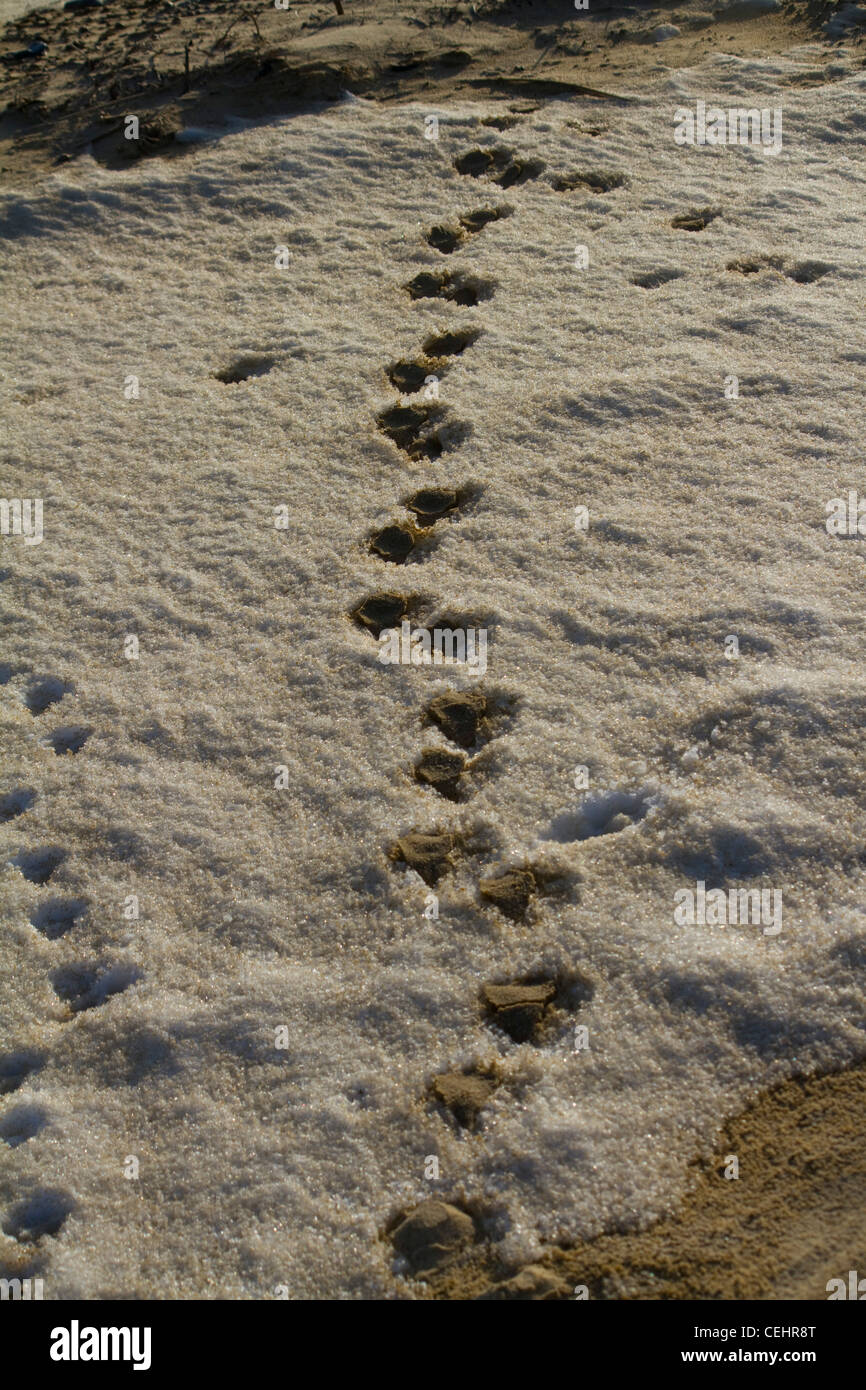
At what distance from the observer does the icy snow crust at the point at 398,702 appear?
2.21 m

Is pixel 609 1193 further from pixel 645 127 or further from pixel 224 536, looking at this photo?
pixel 645 127

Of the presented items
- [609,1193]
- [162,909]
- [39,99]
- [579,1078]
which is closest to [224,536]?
[162,909]

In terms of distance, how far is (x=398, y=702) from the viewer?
310cm

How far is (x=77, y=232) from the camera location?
5242mm

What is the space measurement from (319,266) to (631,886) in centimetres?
360

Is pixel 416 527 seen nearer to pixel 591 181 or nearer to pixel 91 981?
pixel 91 981

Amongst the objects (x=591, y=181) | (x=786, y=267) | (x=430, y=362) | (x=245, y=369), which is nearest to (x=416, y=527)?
(x=430, y=362)

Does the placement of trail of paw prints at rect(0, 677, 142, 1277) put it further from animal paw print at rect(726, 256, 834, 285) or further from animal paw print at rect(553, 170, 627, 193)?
animal paw print at rect(553, 170, 627, 193)
